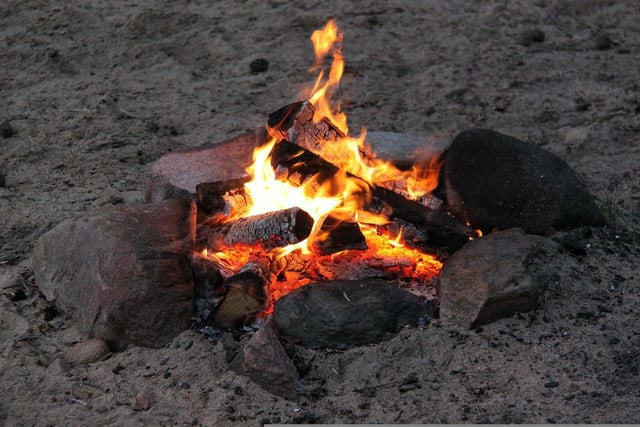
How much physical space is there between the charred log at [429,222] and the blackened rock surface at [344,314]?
428 mm

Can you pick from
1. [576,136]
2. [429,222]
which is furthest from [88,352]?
[576,136]

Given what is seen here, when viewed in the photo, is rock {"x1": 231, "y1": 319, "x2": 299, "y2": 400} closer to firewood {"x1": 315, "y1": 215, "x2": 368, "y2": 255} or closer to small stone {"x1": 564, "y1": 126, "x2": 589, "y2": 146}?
firewood {"x1": 315, "y1": 215, "x2": 368, "y2": 255}

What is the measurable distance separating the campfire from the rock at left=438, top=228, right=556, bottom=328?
182 mm

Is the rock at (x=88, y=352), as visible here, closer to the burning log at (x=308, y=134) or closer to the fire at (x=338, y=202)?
the fire at (x=338, y=202)

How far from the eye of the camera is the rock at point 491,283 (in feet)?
11.5

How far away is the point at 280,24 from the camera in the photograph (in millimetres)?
7078

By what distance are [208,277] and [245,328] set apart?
11.8 inches

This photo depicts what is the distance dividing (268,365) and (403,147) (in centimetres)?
177

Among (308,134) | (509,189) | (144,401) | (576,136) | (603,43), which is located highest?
(308,134)

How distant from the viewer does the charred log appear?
3.92 m

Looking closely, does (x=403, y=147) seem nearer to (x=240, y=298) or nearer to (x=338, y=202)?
(x=338, y=202)

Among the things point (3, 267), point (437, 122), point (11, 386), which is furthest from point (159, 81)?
point (11, 386)

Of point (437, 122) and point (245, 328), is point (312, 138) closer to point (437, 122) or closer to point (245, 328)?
point (245, 328)

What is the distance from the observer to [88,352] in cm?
352
